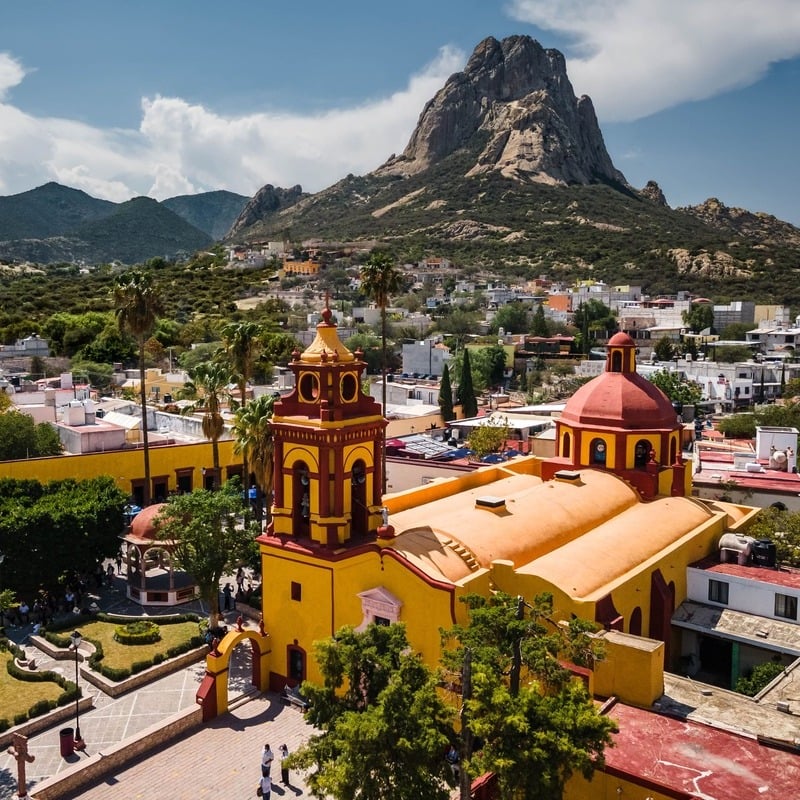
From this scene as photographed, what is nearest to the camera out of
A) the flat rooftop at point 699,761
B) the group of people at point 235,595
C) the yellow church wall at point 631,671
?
the flat rooftop at point 699,761

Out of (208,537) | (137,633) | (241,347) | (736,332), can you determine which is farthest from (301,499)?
(736,332)

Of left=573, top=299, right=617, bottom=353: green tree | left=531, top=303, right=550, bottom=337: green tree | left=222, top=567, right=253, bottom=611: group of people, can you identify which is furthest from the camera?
left=531, top=303, right=550, bottom=337: green tree

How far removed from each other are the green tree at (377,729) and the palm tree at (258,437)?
1348 centimetres

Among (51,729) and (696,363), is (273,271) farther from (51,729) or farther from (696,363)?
(51,729)

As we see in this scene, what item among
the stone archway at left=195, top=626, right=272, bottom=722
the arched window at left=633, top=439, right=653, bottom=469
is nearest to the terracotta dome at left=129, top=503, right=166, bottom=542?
the stone archway at left=195, top=626, right=272, bottom=722

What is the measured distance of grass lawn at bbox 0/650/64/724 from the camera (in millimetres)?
21078

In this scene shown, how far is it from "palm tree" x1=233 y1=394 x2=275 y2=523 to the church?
16.2 feet

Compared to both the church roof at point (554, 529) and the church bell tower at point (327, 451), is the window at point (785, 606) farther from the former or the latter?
the church bell tower at point (327, 451)

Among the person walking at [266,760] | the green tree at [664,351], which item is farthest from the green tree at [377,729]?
the green tree at [664,351]

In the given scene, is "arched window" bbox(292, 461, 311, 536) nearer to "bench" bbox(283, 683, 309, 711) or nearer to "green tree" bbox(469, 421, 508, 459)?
"bench" bbox(283, 683, 309, 711)

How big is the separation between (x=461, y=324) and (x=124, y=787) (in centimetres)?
9261

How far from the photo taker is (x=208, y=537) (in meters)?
25.1

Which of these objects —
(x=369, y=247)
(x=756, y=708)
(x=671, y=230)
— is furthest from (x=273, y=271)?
(x=756, y=708)

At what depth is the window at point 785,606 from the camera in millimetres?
22359
